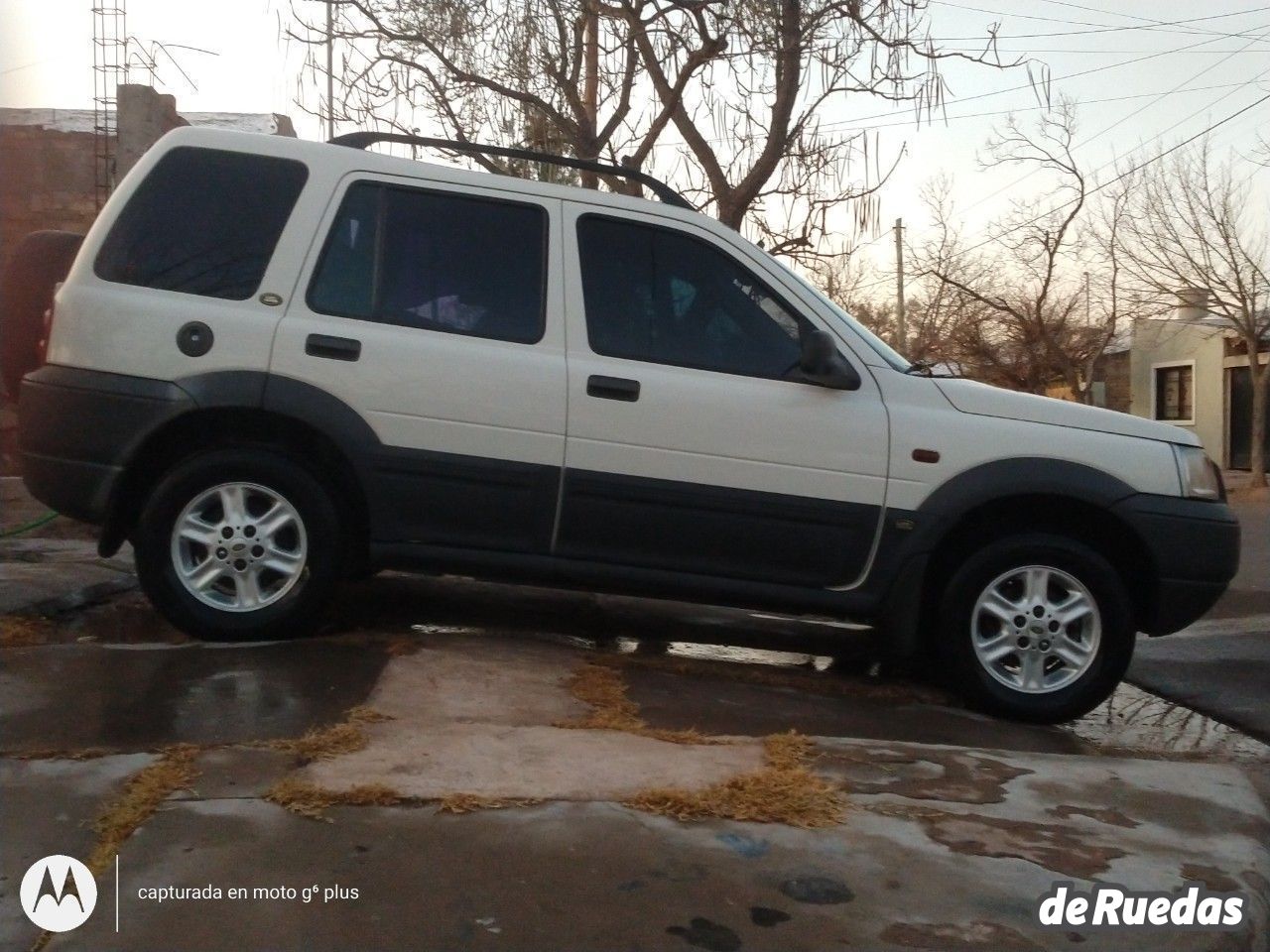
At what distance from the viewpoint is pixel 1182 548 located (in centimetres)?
466

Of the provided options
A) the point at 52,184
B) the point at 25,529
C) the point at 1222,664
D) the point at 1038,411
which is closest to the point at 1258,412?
the point at 1222,664

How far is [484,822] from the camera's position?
2.98m

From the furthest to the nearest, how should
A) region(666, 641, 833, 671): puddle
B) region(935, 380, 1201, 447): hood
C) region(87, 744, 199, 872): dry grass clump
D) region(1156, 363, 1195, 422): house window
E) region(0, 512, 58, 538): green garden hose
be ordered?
1. region(1156, 363, 1195, 422): house window
2. region(0, 512, 58, 538): green garden hose
3. region(666, 641, 833, 671): puddle
4. region(935, 380, 1201, 447): hood
5. region(87, 744, 199, 872): dry grass clump

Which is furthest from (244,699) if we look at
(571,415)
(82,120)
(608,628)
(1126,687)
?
(82,120)

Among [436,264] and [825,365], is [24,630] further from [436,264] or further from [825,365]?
[825,365]

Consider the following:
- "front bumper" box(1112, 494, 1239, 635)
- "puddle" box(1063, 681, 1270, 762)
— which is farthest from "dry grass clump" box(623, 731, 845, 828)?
"front bumper" box(1112, 494, 1239, 635)

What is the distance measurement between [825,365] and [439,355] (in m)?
1.50

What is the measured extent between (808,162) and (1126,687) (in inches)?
283

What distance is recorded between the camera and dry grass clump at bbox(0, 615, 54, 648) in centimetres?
489

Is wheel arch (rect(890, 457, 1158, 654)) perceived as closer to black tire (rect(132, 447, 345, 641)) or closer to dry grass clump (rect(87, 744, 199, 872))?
black tire (rect(132, 447, 345, 641))

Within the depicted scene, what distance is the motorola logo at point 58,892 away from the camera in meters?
2.49

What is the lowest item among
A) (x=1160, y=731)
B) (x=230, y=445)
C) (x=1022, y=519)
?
(x=1160, y=731)

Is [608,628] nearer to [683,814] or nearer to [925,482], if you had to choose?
[925,482]

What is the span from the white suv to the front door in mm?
11
